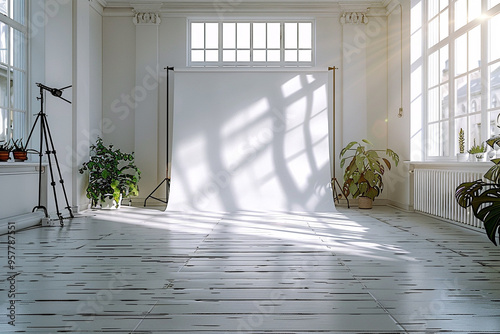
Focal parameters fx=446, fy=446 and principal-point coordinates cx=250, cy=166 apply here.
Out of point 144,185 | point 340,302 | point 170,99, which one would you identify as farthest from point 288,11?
point 340,302

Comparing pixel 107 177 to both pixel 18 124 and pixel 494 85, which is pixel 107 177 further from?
pixel 494 85

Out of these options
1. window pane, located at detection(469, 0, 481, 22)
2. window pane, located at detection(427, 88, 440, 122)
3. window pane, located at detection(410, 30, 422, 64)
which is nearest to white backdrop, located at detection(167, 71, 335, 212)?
window pane, located at detection(410, 30, 422, 64)

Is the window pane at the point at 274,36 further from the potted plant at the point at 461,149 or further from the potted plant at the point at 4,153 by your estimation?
the potted plant at the point at 4,153

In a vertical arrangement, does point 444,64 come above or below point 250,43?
below

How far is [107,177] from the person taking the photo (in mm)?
6535

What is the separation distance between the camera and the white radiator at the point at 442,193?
15.1 ft

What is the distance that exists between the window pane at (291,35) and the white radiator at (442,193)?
2.96m

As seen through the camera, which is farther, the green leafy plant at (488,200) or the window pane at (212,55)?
the window pane at (212,55)

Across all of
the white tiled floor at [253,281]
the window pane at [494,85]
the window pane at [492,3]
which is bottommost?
the white tiled floor at [253,281]

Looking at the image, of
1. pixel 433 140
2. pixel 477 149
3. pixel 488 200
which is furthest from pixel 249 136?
pixel 488 200

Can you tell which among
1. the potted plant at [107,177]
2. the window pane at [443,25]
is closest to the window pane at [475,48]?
the window pane at [443,25]

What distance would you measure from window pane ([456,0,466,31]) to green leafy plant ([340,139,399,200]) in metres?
2.03

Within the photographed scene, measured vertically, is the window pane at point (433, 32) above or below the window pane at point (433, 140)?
above

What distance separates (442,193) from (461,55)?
63.9 inches
